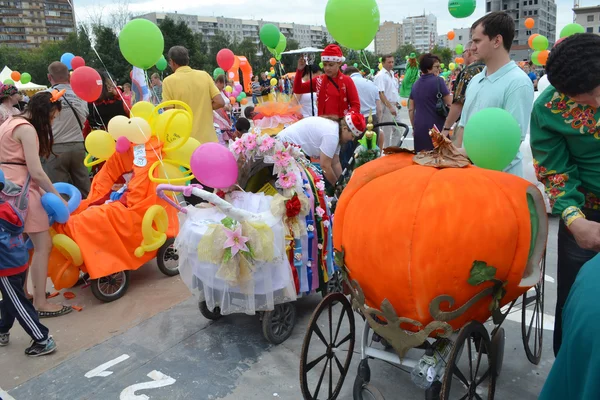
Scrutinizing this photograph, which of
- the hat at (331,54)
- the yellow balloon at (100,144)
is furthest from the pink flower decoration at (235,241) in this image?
the hat at (331,54)

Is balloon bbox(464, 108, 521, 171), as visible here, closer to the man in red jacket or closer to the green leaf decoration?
the green leaf decoration

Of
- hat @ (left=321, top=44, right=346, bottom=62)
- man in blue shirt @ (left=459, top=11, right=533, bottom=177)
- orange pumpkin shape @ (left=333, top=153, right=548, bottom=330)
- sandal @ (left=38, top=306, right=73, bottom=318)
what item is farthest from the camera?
hat @ (left=321, top=44, right=346, bottom=62)

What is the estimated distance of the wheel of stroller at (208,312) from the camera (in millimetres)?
3817

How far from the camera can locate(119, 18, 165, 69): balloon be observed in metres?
5.20

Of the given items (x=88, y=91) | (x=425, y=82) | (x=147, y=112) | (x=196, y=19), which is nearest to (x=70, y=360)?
(x=147, y=112)

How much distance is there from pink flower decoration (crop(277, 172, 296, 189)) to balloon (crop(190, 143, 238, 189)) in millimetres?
347

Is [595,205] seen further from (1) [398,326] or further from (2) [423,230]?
(1) [398,326]

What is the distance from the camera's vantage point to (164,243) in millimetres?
4797

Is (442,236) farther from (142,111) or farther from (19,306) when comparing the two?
(142,111)

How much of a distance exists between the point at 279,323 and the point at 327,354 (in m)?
0.86

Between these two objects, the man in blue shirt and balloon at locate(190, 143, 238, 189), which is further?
balloon at locate(190, 143, 238, 189)

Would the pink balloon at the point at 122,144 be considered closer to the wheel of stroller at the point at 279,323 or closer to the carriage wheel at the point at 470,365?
the wheel of stroller at the point at 279,323

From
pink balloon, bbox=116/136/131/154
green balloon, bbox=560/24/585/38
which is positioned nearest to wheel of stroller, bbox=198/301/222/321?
pink balloon, bbox=116/136/131/154

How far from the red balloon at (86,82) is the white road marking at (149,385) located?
3021mm
